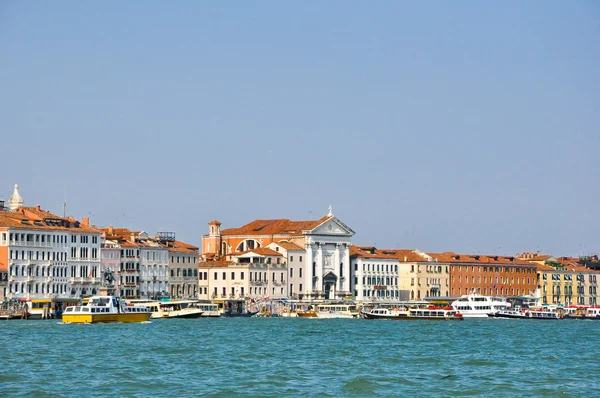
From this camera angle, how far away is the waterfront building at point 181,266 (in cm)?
11231

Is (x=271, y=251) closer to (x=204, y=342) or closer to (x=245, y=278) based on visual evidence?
(x=245, y=278)

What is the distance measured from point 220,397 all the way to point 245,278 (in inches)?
3147

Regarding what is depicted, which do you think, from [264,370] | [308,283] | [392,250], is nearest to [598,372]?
[264,370]

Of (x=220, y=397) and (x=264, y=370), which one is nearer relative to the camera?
(x=220, y=397)

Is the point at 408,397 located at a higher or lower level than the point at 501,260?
lower

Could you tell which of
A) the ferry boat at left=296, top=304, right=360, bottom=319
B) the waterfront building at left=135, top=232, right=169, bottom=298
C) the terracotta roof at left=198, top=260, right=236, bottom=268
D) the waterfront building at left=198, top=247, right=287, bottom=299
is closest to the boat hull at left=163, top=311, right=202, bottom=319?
the waterfront building at left=135, top=232, right=169, bottom=298

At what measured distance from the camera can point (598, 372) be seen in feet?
146

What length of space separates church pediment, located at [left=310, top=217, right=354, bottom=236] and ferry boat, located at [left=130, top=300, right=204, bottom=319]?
73.1 ft

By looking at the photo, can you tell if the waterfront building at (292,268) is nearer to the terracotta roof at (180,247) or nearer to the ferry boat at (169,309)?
the terracotta roof at (180,247)

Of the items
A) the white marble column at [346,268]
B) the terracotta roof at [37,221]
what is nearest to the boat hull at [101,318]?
the terracotta roof at [37,221]

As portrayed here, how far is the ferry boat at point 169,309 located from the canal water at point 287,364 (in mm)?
25745

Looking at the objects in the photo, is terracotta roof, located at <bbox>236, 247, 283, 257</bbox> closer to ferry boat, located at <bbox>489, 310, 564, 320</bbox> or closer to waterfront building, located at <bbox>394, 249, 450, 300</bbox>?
waterfront building, located at <bbox>394, 249, 450, 300</bbox>

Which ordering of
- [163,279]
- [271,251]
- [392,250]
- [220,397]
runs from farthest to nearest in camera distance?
[392,250] → [271,251] → [163,279] → [220,397]

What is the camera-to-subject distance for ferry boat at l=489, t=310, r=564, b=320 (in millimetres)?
110781
